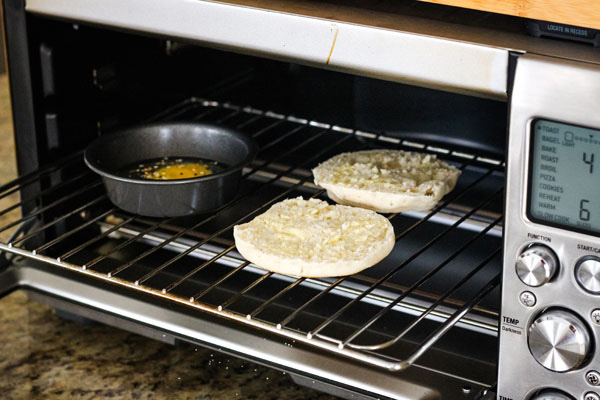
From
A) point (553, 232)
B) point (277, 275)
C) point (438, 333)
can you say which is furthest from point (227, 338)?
point (553, 232)

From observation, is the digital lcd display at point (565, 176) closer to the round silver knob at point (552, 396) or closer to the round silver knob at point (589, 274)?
the round silver knob at point (589, 274)

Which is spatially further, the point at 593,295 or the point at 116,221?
the point at 116,221

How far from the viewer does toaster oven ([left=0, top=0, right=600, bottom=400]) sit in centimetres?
65

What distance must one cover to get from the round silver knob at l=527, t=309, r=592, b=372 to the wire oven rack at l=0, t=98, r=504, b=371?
0.21ft

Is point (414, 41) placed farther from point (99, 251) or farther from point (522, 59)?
point (99, 251)

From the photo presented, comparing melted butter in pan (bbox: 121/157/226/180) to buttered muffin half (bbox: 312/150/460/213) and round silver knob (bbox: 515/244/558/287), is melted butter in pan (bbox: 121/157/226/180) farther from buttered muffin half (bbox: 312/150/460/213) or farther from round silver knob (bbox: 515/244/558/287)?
round silver knob (bbox: 515/244/558/287)

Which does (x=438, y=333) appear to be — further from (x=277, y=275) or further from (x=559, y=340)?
(x=277, y=275)

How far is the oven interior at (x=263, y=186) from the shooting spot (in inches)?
32.8

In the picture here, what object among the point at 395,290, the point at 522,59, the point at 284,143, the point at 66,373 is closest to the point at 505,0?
the point at 522,59

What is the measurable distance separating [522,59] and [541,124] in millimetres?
51

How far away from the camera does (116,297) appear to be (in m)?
0.88

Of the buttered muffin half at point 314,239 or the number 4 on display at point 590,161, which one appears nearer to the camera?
the number 4 on display at point 590,161

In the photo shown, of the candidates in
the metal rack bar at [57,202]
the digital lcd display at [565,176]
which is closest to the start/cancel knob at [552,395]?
the digital lcd display at [565,176]

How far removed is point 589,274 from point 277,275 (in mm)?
373
